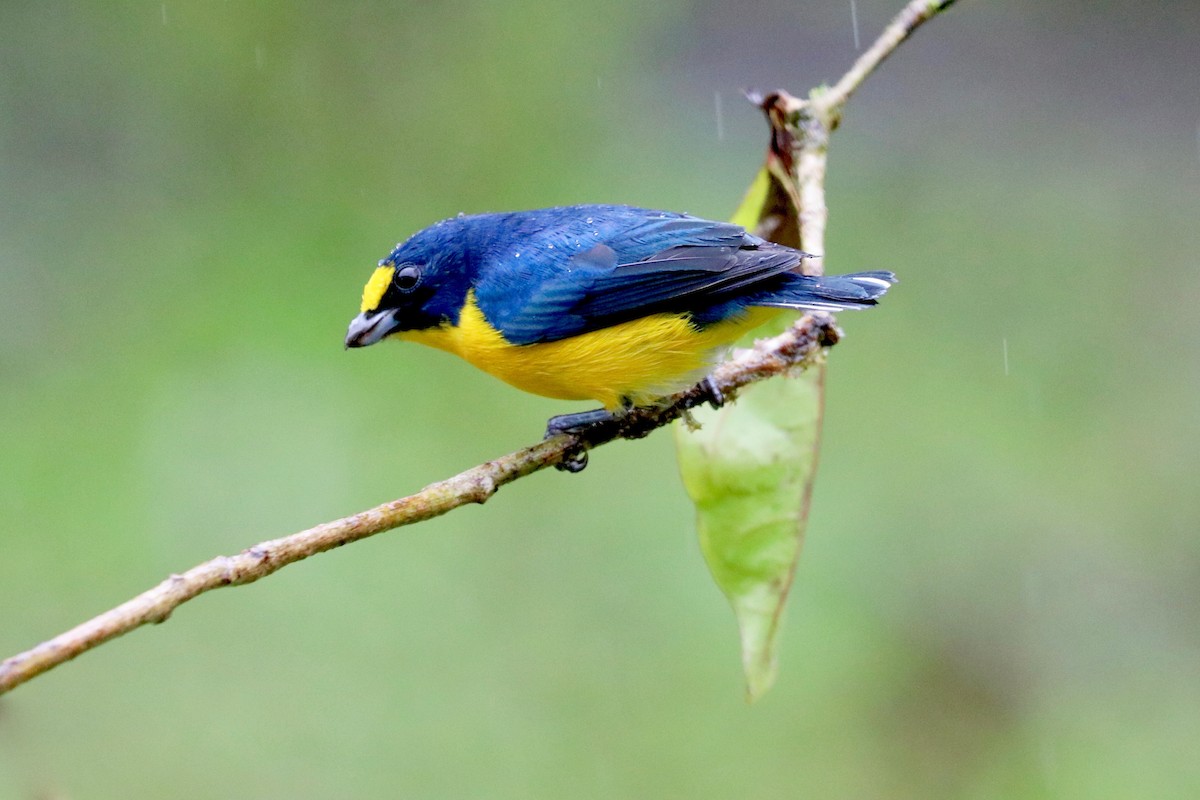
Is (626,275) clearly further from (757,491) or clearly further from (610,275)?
(757,491)

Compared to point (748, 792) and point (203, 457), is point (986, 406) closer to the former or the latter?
point (748, 792)

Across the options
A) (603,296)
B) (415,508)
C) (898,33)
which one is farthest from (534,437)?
(415,508)

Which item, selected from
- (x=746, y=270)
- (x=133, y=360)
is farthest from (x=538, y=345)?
(x=133, y=360)

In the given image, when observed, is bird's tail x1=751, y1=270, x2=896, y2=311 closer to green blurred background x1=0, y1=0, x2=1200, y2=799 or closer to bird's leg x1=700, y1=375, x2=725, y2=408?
bird's leg x1=700, y1=375, x2=725, y2=408

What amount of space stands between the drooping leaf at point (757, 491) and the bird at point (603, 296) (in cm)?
22

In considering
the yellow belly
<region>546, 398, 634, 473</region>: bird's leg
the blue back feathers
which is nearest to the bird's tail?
the blue back feathers

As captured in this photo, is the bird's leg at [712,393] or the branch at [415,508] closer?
the branch at [415,508]

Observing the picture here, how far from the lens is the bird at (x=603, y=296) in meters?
3.72

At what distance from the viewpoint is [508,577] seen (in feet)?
20.0

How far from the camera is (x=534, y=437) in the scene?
6.36 meters

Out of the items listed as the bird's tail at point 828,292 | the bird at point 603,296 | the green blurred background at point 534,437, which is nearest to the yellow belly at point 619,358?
the bird at point 603,296

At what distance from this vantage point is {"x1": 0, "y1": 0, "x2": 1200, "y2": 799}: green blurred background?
18.8 feet

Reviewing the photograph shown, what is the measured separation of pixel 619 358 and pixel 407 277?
79 centimetres

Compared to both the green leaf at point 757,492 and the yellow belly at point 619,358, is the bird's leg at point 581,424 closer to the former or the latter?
the yellow belly at point 619,358
